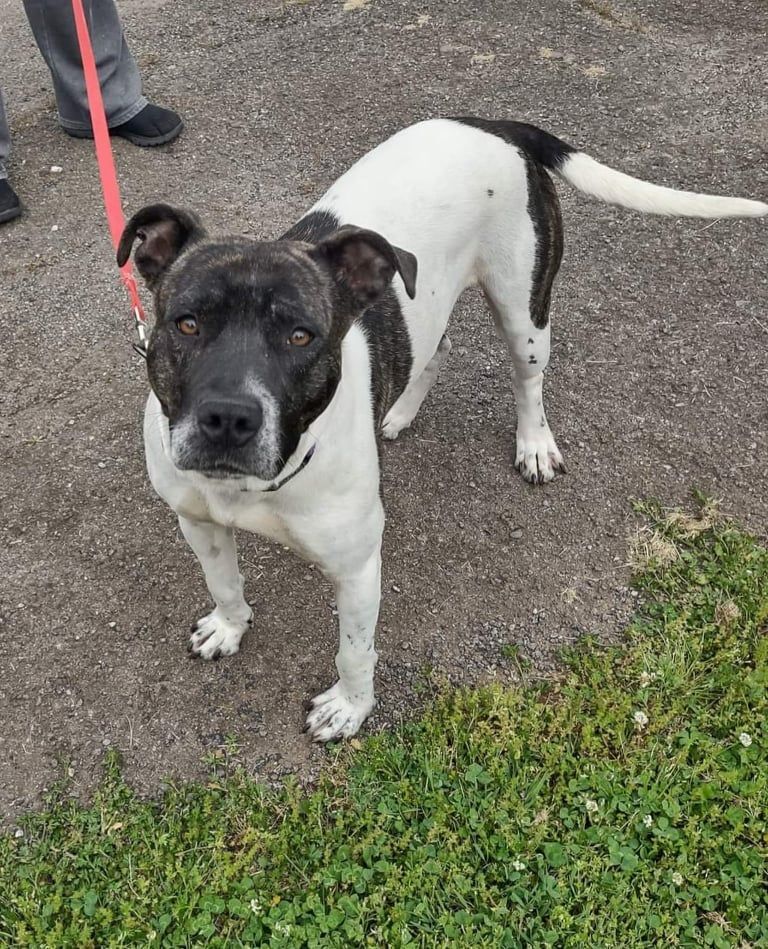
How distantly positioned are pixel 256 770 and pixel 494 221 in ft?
7.88

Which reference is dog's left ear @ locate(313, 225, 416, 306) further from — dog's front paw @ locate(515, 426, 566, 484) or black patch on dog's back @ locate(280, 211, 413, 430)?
dog's front paw @ locate(515, 426, 566, 484)

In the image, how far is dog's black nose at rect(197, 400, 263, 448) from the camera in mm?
2316

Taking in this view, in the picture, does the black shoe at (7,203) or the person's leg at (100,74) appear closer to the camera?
the black shoe at (7,203)

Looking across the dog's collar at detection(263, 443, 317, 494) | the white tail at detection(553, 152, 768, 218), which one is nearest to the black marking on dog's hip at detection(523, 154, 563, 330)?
the white tail at detection(553, 152, 768, 218)

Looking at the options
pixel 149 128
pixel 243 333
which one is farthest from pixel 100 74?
pixel 243 333

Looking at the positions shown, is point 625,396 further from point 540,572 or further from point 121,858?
point 121,858

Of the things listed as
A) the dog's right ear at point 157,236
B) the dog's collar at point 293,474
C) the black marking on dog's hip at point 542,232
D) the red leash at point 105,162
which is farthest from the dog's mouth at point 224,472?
the black marking on dog's hip at point 542,232

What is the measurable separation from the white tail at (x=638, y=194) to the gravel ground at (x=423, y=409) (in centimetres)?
127

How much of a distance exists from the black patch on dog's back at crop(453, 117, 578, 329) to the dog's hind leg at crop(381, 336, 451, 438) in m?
0.78

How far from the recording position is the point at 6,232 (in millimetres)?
5844

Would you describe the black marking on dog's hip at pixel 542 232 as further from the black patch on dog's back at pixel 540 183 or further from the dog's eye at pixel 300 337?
the dog's eye at pixel 300 337

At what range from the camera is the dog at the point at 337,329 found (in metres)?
2.49

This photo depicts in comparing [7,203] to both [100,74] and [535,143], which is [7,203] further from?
[535,143]

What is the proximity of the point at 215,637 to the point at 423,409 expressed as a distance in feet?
5.83
